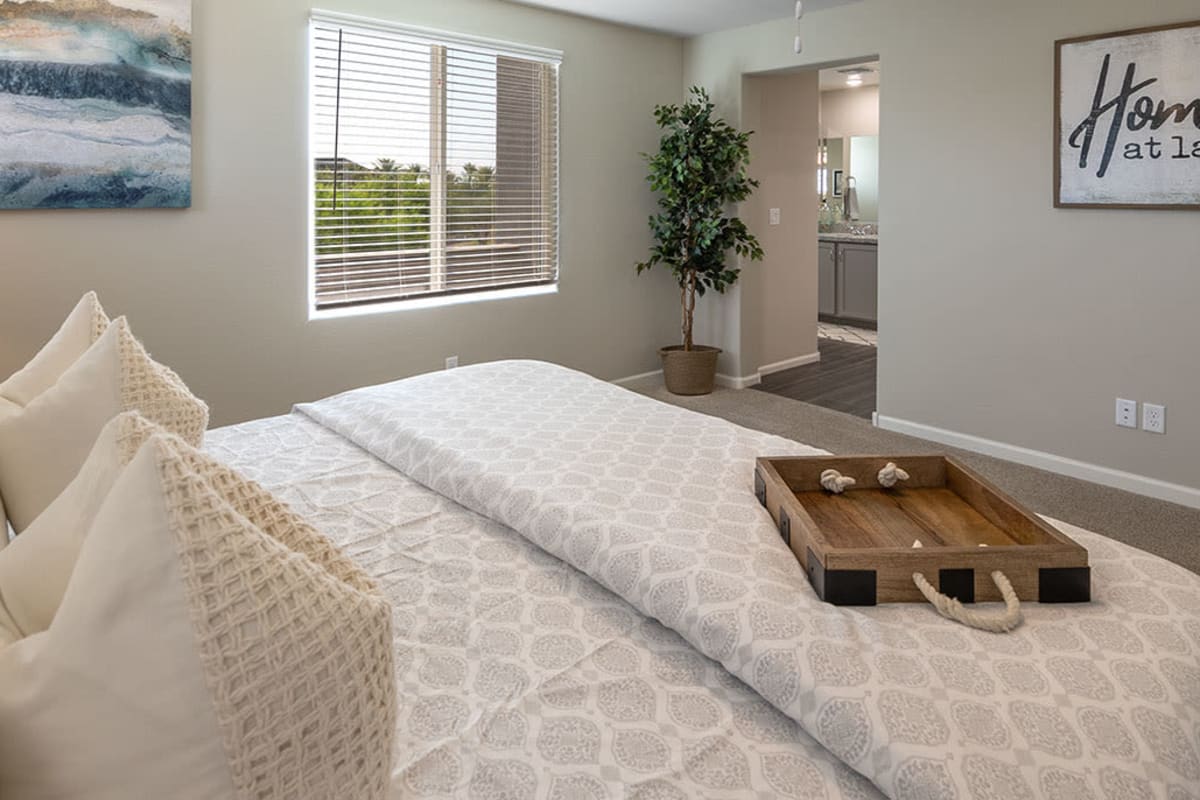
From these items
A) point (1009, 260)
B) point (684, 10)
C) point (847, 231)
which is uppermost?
point (684, 10)

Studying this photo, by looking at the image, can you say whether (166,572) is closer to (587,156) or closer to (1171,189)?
(1171,189)

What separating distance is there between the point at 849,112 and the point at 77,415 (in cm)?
892

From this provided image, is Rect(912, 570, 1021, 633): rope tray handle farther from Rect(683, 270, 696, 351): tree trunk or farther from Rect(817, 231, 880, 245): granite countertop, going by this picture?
Rect(817, 231, 880, 245): granite countertop

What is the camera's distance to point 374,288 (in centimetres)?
427

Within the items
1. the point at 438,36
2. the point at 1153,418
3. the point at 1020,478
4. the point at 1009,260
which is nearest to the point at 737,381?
the point at 1009,260

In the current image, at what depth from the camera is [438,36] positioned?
4.27 metres

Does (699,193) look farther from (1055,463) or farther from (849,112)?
(849,112)

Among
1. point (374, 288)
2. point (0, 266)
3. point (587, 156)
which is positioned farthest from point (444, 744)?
point (587, 156)

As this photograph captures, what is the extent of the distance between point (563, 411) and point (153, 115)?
240 centimetres

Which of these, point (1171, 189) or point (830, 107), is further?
point (830, 107)

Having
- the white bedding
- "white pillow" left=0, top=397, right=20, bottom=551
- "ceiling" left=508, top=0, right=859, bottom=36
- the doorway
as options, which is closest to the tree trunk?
the doorway

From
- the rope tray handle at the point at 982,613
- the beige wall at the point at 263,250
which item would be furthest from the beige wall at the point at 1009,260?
the rope tray handle at the point at 982,613

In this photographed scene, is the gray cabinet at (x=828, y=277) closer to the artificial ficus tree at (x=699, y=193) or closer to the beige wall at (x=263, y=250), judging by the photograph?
the artificial ficus tree at (x=699, y=193)

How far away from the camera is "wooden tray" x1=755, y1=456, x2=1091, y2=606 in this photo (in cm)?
121
